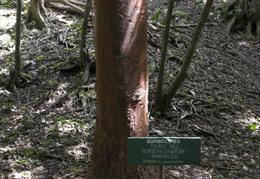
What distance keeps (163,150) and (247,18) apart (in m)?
10.8

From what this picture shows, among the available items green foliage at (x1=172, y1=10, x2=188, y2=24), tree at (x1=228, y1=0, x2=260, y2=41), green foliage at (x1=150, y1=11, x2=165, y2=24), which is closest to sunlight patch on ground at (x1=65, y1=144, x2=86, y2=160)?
green foliage at (x1=150, y1=11, x2=165, y2=24)

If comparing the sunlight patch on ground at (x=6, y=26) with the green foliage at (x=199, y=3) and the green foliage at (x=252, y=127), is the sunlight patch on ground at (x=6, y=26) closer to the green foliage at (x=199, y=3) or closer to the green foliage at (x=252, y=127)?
the green foliage at (x=252, y=127)

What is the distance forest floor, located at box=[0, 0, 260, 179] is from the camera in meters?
5.09

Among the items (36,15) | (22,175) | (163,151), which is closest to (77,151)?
(22,175)

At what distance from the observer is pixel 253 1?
12.6 m

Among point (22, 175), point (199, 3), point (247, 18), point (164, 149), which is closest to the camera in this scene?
point (164, 149)

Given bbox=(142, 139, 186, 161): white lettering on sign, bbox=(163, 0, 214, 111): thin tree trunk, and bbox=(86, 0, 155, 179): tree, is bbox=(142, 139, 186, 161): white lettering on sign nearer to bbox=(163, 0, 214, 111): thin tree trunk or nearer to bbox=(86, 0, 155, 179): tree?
bbox=(86, 0, 155, 179): tree

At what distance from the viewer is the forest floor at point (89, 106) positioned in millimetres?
5090

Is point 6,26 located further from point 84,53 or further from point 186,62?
point 186,62

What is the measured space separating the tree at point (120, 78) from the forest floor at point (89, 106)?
1166 mm

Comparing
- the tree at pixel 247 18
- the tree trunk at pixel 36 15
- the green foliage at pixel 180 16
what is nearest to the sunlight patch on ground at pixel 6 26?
the tree trunk at pixel 36 15

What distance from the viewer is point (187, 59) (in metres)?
6.05

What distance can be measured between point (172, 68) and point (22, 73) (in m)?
3.66

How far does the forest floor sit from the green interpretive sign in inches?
63.3
